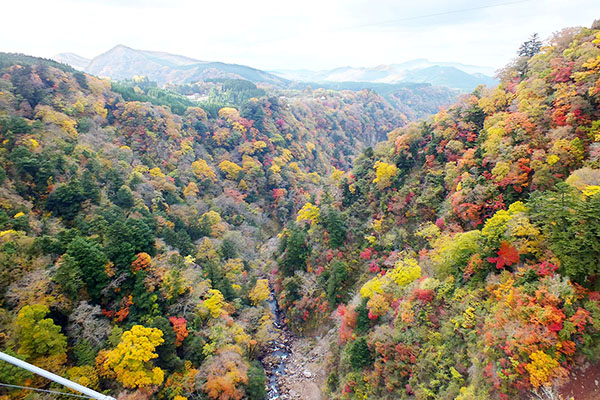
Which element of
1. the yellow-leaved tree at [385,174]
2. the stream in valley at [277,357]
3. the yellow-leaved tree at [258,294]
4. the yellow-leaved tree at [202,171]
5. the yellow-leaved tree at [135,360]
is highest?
the yellow-leaved tree at [385,174]

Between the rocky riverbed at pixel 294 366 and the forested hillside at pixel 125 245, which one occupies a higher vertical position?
the forested hillside at pixel 125 245

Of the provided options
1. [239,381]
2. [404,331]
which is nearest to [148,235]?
[239,381]

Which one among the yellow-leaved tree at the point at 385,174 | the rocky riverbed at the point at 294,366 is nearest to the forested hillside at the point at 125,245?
the rocky riverbed at the point at 294,366

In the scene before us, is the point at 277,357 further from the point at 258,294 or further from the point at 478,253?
the point at 478,253

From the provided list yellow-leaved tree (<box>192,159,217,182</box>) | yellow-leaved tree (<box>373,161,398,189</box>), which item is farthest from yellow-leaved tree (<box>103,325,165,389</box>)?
yellow-leaved tree (<box>192,159,217,182</box>)

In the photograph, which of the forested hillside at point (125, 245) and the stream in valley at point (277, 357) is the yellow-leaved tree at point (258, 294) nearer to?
the forested hillside at point (125, 245)

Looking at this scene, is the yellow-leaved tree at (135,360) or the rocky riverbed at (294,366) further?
the rocky riverbed at (294,366)

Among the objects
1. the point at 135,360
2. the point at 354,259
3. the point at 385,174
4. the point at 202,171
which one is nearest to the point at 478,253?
the point at 354,259
